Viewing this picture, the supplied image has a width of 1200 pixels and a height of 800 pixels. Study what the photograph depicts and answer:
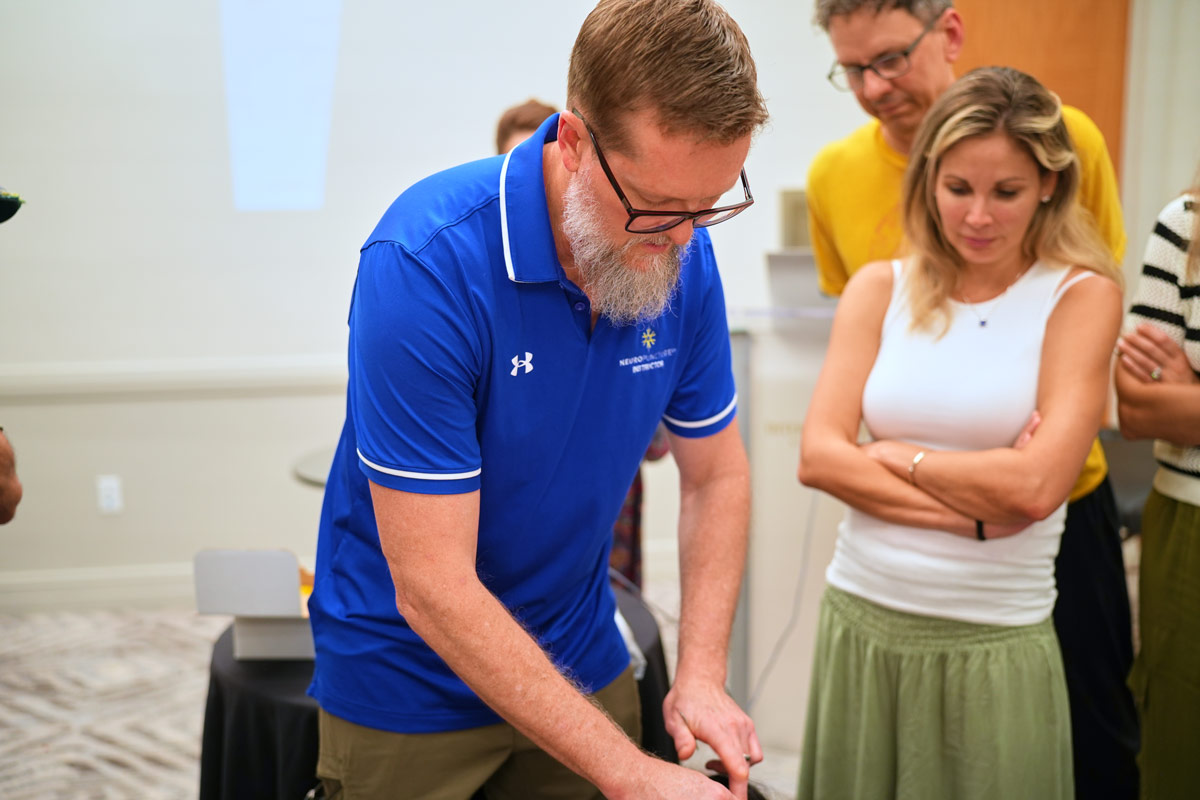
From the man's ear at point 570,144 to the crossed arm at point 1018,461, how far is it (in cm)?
83

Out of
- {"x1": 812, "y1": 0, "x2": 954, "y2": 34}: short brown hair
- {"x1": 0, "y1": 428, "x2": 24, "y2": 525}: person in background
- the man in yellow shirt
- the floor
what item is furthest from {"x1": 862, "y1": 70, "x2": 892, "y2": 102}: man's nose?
{"x1": 0, "y1": 428, "x2": 24, "y2": 525}: person in background

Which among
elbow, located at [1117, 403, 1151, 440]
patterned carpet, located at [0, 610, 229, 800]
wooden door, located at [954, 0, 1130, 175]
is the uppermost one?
wooden door, located at [954, 0, 1130, 175]

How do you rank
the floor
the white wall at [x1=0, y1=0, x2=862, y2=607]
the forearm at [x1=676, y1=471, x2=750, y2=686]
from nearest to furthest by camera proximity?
the forearm at [x1=676, y1=471, x2=750, y2=686] < the floor < the white wall at [x1=0, y1=0, x2=862, y2=607]

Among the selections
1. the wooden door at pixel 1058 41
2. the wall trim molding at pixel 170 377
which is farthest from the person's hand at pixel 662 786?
the wooden door at pixel 1058 41

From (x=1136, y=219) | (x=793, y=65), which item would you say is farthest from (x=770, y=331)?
(x=1136, y=219)

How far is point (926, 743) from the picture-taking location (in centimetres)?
154

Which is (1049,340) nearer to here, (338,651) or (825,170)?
(825,170)

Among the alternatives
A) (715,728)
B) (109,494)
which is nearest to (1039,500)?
(715,728)

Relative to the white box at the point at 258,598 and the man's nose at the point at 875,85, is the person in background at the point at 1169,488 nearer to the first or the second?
the man's nose at the point at 875,85

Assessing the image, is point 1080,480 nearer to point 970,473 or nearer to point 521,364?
point 970,473

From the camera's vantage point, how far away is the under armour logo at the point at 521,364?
1.08 m

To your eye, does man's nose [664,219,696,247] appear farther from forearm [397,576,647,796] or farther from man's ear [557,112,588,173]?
forearm [397,576,647,796]

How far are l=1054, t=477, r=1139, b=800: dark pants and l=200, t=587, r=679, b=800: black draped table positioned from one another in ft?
2.59

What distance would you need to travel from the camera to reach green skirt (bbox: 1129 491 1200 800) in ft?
5.11
